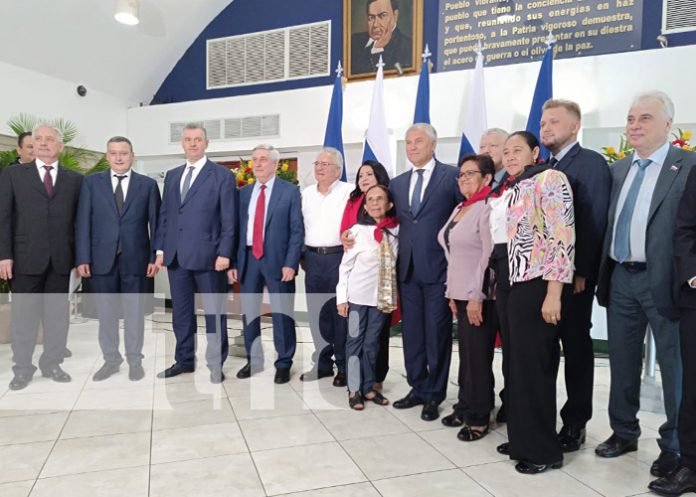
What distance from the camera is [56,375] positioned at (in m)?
3.54

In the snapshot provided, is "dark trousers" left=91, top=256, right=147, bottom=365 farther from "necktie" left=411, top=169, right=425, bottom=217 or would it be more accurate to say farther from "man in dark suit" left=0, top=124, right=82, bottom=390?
"necktie" left=411, top=169, right=425, bottom=217

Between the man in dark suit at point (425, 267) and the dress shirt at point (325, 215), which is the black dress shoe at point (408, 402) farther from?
the dress shirt at point (325, 215)

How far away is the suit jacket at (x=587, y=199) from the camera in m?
2.31

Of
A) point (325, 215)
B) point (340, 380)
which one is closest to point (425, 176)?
point (325, 215)

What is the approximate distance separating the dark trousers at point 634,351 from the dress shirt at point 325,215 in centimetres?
165

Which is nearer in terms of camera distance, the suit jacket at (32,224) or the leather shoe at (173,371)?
the suit jacket at (32,224)

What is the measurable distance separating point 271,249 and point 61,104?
4.81 metres

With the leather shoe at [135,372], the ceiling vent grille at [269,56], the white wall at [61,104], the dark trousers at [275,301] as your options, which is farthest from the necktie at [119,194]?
the ceiling vent grille at [269,56]

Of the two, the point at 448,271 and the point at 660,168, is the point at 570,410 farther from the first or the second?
the point at 660,168

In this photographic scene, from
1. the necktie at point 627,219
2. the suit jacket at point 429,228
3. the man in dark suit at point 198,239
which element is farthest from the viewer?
the man in dark suit at point 198,239

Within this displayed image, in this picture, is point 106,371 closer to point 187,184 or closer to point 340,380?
point 187,184

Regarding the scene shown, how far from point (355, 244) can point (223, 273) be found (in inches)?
42.4

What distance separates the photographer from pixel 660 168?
2.28 m

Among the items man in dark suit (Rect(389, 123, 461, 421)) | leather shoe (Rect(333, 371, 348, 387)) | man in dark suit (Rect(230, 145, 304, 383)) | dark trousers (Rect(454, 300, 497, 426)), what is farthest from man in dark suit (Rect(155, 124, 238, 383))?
dark trousers (Rect(454, 300, 497, 426))
